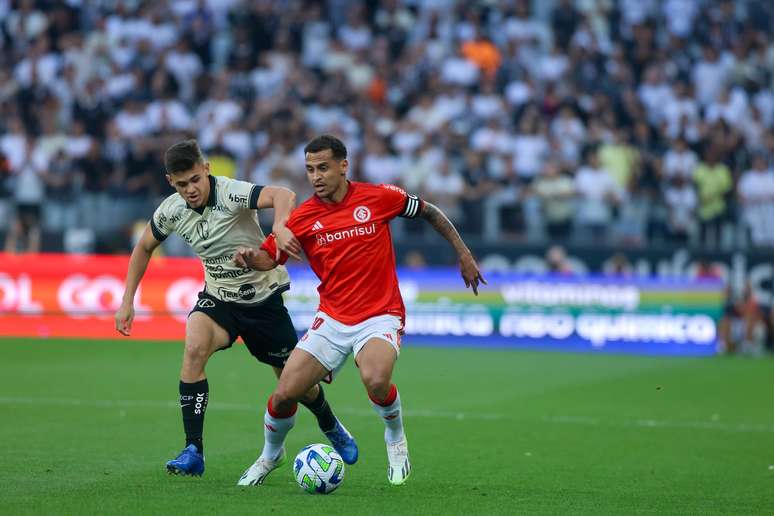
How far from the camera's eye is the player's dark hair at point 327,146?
321 inches

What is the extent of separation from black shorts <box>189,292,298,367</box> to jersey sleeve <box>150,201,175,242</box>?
562mm

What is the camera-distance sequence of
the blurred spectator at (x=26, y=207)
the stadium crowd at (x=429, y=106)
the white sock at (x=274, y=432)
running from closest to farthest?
the white sock at (x=274, y=432), the stadium crowd at (x=429, y=106), the blurred spectator at (x=26, y=207)

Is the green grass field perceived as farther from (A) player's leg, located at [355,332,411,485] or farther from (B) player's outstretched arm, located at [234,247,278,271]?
(B) player's outstretched arm, located at [234,247,278,271]

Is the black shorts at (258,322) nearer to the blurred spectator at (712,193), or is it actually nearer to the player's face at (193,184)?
the player's face at (193,184)

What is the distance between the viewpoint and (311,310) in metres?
20.5

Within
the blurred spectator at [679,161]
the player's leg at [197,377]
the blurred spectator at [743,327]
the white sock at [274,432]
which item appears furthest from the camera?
the blurred spectator at [679,161]

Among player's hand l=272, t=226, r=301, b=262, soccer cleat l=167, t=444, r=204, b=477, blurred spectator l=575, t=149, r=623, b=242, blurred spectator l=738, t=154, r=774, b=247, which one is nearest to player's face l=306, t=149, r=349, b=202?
player's hand l=272, t=226, r=301, b=262

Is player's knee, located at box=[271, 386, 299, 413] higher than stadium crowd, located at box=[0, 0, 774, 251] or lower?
lower

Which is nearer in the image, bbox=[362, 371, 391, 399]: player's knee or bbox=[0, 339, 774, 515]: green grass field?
bbox=[0, 339, 774, 515]: green grass field

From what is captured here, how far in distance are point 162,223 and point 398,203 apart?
1.75m

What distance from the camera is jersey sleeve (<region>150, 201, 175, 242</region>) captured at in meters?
8.97

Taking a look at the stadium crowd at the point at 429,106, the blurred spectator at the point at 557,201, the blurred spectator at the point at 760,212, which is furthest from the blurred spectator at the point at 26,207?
Result: the blurred spectator at the point at 760,212

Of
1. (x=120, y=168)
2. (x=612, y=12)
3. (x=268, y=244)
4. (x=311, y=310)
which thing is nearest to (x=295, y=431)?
(x=268, y=244)

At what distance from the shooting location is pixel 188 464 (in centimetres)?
845
